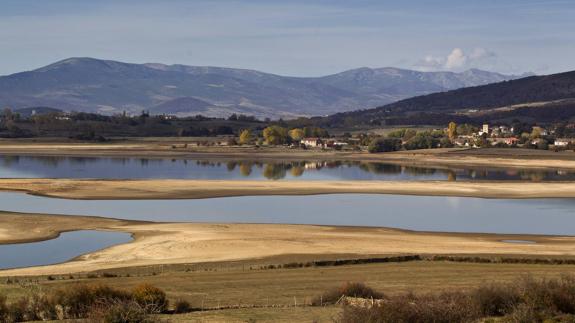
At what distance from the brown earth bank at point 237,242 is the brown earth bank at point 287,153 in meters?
60.9

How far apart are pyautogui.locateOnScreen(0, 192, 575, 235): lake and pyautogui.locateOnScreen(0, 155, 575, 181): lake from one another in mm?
18592

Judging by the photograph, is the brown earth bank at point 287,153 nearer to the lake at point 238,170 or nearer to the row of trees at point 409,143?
the row of trees at point 409,143

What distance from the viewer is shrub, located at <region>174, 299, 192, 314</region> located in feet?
60.3

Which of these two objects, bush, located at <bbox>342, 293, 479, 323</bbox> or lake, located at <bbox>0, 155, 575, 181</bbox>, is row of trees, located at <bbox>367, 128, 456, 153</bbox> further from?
bush, located at <bbox>342, 293, 479, 323</bbox>

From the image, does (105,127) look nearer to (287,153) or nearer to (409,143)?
(287,153)

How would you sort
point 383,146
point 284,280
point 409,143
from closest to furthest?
point 284,280 < point 383,146 < point 409,143

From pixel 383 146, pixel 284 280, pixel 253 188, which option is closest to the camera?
pixel 284 280

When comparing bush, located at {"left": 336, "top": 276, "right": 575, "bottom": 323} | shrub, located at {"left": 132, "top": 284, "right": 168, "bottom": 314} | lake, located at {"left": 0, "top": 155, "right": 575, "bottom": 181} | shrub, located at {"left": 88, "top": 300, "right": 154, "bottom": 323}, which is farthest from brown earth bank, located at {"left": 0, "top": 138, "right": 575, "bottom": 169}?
shrub, located at {"left": 88, "top": 300, "right": 154, "bottom": 323}

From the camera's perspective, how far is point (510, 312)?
17.1 m

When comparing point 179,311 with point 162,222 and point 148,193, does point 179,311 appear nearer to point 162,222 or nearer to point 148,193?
point 162,222

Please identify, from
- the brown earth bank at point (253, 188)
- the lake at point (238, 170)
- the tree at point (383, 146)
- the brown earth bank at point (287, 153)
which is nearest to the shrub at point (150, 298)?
the brown earth bank at point (253, 188)

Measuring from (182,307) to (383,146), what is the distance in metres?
110

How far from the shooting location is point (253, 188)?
210ft

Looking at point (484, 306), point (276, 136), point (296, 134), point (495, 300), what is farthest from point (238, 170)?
point (296, 134)
